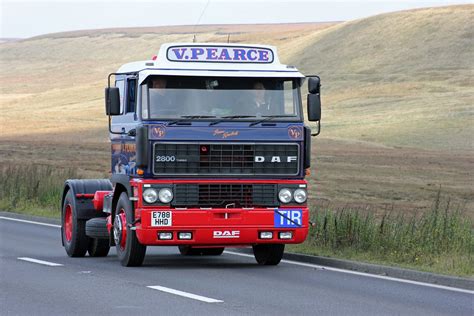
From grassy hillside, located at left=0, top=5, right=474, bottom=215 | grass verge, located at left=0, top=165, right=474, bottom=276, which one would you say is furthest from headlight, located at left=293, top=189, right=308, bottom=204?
grassy hillside, located at left=0, top=5, right=474, bottom=215

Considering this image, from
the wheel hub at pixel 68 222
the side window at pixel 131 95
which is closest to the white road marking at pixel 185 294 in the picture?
the side window at pixel 131 95

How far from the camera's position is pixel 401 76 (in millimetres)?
100500

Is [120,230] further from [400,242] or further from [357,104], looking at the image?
[357,104]

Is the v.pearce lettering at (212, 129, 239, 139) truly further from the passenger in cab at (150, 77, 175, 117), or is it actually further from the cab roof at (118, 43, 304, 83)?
the cab roof at (118, 43, 304, 83)

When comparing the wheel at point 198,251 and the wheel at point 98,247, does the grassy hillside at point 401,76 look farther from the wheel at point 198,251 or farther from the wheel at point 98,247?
the wheel at point 98,247

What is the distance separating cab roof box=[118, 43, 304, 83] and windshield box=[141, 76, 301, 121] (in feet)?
0.36

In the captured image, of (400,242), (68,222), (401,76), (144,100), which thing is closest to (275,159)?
(144,100)

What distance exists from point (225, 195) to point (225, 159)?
48cm

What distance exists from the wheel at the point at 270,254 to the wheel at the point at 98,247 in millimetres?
2581

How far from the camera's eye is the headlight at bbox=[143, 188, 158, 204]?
17484 mm

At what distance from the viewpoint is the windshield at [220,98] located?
58.2 feet

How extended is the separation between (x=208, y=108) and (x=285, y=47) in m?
112

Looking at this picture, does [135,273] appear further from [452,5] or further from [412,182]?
[452,5]

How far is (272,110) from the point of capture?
59.1ft
